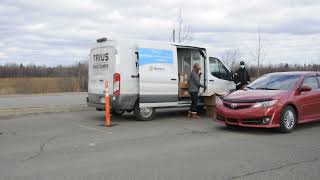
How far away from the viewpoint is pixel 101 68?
13266mm

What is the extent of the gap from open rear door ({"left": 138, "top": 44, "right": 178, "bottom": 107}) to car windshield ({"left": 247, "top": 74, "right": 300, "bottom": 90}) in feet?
9.09

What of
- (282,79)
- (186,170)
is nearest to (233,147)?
(186,170)

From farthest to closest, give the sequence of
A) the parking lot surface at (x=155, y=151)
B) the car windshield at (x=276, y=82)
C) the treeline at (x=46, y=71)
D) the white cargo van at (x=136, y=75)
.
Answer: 1. the treeline at (x=46, y=71)
2. the white cargo van at (x=136, y=75)
3. the car windshield at (x=276, y=82)
4. the parking lot surface at (x=155, y=151)

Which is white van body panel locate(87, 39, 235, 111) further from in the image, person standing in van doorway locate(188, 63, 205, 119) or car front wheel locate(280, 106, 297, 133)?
car front wheel locate(280, 106, 297, 133)

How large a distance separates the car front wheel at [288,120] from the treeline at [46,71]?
→ 2974 centimetres

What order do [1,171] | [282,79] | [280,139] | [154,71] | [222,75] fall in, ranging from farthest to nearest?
[222,75] → [154,71] → [282,79] → [280,139] → [1,171]

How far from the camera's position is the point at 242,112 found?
10.5 metres

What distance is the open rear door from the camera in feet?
42.7

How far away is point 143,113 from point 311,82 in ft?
16.5

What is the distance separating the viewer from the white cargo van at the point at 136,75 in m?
12.7

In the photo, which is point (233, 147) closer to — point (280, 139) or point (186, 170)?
point (280, 139)

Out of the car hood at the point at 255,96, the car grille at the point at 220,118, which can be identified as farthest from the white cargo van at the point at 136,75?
the car hood at the point at 255,96

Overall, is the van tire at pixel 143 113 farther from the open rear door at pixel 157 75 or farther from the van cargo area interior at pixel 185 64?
the van cargo area interior at pixel 185 64

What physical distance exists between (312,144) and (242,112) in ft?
6.39
